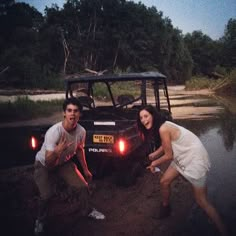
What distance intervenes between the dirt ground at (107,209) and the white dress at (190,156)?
847mm

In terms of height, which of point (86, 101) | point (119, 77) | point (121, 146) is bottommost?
point (121, 146)

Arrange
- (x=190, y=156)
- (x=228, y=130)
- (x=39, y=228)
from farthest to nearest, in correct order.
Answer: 1. (x=228, y=130)
2. (x=39, y=228)
3. (x=190, y=156)

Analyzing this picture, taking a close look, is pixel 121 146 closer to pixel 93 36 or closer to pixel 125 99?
pixel 125 99

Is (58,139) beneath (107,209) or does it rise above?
above

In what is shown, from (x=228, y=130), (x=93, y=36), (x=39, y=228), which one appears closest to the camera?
(x=39, y=228)

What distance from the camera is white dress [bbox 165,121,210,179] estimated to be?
358 centimetres

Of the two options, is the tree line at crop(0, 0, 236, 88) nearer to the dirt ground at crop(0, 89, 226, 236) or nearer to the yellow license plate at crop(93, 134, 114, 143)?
the dirt ground at crop(0, 89, 226, 236)

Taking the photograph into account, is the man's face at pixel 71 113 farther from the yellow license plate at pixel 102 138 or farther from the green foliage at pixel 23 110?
the green foliage at pixel 23 110

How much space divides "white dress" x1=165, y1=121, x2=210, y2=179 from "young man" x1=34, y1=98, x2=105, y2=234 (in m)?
1.12

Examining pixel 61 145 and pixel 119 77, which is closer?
pixel 61 145

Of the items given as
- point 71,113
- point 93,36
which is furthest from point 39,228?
point 93,36

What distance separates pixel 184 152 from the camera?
146 inches

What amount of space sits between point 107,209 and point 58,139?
162cm

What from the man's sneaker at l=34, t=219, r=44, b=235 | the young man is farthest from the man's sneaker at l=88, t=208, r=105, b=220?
the man's sneaker at l=34, t=219, r=44, b=235
